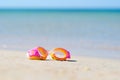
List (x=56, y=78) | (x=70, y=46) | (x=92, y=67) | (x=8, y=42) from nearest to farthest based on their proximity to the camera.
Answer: (x=56, y=78)
(x=92, y=67)
(x=70, y=46)
(x=8, y=42)

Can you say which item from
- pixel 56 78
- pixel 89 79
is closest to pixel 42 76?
pixel 56 78

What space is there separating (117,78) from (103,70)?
0.74 meters

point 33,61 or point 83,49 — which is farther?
point 83,49

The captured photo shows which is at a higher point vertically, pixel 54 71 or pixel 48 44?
pixel 48 44

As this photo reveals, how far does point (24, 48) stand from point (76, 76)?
5.81 metres

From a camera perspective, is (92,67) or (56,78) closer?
(56,78)

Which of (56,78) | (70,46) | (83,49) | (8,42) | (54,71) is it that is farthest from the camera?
(8,42)

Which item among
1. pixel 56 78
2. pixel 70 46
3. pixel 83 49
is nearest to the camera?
pixel 56 78

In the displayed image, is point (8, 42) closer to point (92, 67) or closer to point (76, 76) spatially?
point (92, 67)

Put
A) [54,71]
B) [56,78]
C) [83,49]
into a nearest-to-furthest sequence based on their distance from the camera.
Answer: [56,78], [54,71], [83,49]

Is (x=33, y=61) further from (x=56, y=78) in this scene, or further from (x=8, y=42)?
(x=8, y=42)

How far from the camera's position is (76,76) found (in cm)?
705

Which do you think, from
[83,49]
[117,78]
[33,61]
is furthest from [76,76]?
[83,49]

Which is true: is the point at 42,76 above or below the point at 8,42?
below
